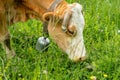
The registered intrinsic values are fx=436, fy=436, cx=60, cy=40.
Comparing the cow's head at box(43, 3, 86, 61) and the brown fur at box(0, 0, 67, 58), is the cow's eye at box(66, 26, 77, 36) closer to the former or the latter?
the cow's head at box(43, 3, 86, 61)

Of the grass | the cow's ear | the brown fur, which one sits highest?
the brown fur

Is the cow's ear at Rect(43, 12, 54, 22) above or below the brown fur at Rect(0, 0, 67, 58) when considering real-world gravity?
below

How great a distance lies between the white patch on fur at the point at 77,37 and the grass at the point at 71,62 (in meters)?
0.19

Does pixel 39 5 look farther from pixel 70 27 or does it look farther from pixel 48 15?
pixel 70 27

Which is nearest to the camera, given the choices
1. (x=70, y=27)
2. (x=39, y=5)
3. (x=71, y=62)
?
(x=70, y=27)

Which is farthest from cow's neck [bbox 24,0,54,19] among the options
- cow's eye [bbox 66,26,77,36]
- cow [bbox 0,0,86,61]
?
cow's eye [bbox 66,26,77,36]

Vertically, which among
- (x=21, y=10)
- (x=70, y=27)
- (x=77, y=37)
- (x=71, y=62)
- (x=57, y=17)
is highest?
(x=21, y=10)

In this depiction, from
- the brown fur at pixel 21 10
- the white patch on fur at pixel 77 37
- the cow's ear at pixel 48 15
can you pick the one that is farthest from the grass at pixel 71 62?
the cow's ear at pixel 48 15

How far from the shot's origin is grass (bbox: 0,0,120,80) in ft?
15.9

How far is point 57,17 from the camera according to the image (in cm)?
485

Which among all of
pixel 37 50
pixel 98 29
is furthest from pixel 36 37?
pixel 98 29

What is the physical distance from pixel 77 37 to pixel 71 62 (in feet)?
1.53

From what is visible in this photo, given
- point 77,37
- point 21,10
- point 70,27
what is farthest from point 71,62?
point 21,10

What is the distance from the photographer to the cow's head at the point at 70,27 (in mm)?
4809
